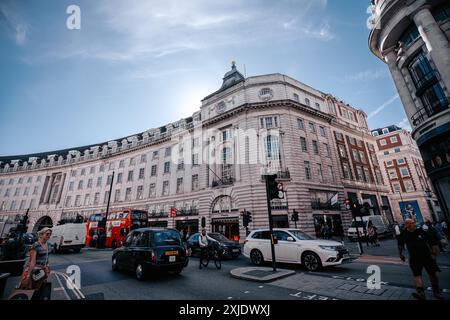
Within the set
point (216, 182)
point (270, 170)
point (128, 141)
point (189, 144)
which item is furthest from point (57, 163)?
point (270, 170)

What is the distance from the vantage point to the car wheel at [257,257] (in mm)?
10047

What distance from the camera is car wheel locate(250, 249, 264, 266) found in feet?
33.0

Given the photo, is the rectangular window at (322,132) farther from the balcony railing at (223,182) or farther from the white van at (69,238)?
the white van at (69,238)

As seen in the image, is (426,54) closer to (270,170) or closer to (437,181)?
(437,181)

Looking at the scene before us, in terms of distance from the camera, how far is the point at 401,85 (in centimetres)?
1900

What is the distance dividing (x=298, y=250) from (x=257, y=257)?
2.36 metres

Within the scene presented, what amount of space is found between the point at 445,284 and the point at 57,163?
219 feet

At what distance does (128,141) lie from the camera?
44.3 metres

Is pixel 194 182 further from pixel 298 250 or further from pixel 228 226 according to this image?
pixel 298 250

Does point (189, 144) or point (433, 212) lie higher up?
point (189, 144)

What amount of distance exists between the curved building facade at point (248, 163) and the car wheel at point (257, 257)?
1103 centimetres

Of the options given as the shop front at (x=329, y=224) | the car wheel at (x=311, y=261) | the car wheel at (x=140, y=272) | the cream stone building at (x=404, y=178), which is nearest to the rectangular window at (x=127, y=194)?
the shop front at (x=329, y=224)

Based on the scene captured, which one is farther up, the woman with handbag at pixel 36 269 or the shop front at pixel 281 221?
the shop front at pixel 281 221

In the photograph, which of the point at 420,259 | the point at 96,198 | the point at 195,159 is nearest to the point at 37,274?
the point at 420,259
